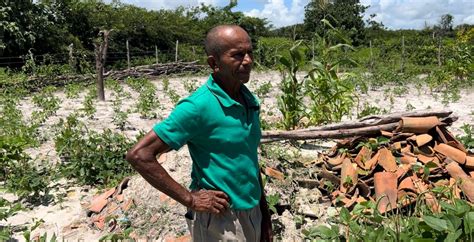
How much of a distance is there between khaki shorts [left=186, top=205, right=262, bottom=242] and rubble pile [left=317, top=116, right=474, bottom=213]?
6.99ft

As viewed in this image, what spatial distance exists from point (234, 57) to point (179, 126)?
34 centimetres

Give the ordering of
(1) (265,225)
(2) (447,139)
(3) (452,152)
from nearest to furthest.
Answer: (1) (265,225)
(3) (452,152)
(2) (447,139)

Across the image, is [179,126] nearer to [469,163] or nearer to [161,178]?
[161,178]

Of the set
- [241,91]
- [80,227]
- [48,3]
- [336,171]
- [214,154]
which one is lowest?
[80,227]

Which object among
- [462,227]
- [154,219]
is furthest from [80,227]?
[462,227]

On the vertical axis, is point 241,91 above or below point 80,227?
above

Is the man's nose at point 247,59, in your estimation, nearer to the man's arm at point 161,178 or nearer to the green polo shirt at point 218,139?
the green polo shirt at point 218,139

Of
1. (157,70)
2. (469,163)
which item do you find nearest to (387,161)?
(469,163)

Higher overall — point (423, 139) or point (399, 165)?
point (423, 139)

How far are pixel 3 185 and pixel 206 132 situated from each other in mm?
3857

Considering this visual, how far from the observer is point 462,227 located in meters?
1.92

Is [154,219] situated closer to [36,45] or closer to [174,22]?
[36,45]

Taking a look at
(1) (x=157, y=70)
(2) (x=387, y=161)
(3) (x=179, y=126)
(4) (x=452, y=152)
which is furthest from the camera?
(1) (x=157, y=70)

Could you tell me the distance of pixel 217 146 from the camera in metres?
1.76
